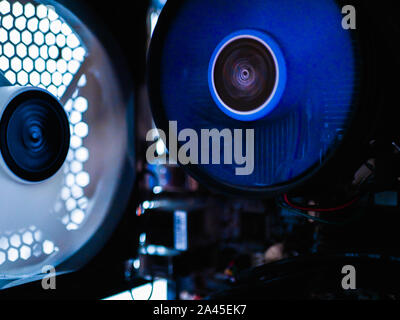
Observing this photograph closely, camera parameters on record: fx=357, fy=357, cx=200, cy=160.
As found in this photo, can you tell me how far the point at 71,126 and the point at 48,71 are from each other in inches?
4.3

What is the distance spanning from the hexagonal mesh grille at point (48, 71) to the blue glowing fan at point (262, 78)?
0.16 meters

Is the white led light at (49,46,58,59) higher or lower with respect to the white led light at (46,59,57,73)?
higher

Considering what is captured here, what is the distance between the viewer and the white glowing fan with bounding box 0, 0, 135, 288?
0.56 m

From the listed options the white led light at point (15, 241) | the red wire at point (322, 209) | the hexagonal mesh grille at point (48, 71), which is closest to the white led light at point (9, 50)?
the hexagonal mesh grille at point (48, 71)

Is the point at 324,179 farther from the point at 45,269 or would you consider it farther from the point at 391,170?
the point at 45,269

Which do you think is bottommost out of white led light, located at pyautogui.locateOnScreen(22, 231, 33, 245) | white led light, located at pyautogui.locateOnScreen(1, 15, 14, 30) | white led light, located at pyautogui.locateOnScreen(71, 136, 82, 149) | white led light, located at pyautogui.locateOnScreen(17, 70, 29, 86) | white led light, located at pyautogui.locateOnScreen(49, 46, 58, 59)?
white led light, located at pyautogui.locateOnScreen(22, 231, 33, 245)

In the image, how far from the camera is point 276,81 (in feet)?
1.76

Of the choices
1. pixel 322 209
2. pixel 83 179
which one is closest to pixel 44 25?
pixel 83 179

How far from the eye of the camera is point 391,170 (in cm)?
55

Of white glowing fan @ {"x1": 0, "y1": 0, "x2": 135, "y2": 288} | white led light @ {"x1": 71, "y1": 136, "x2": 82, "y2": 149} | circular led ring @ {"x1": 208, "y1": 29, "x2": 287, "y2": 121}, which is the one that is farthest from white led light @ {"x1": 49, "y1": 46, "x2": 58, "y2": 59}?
circular led ring @ {"x1": 208, "y1": 29, "x2": 287, "y2": 121}

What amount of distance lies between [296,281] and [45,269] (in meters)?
0.45

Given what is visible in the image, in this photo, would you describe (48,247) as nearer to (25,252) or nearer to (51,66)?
(25,252)

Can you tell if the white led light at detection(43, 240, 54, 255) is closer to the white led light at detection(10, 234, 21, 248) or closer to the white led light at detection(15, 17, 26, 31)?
the white led light at detection(10, 234, 21, 248)
